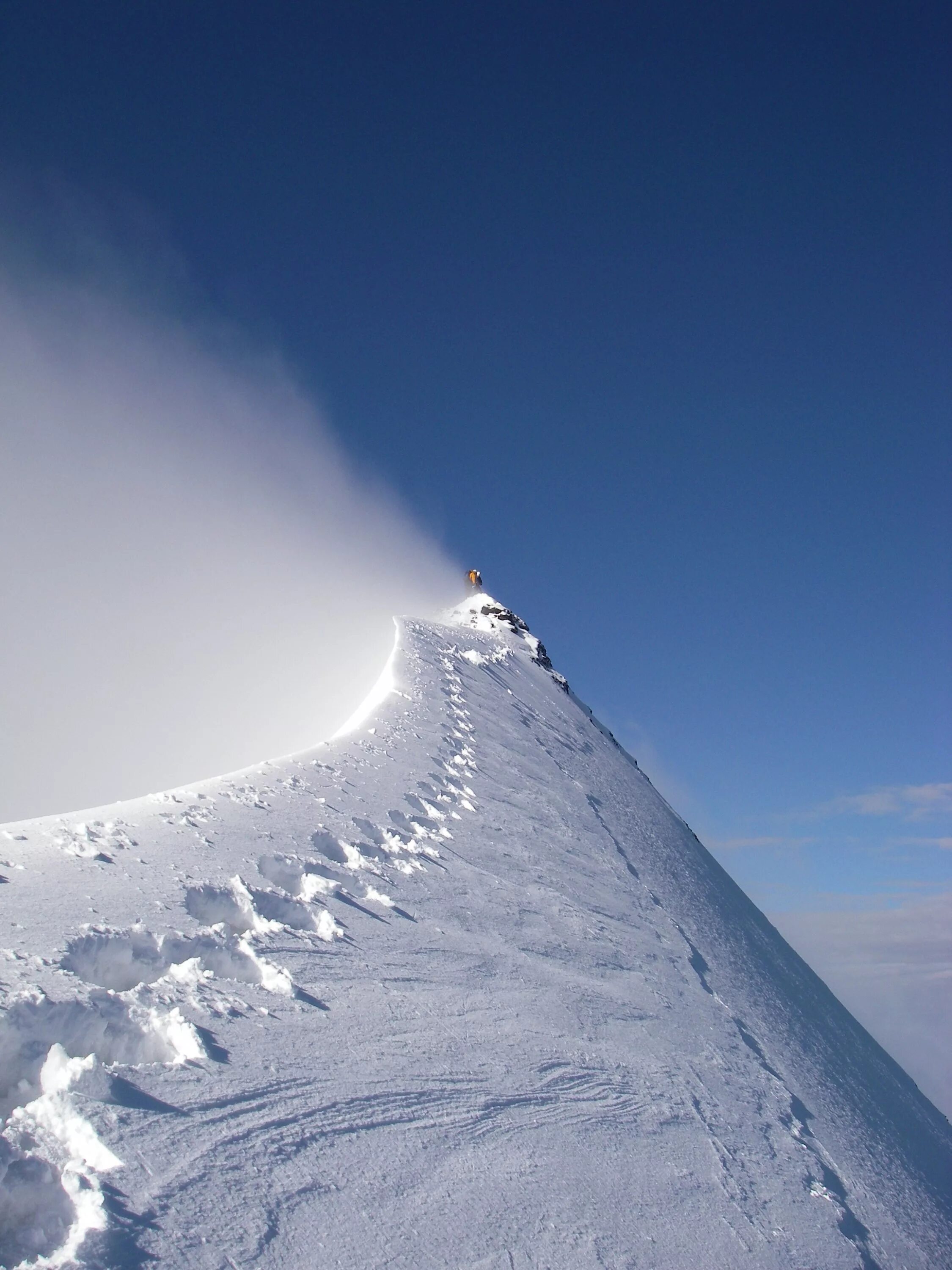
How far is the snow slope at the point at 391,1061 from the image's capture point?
4531mm

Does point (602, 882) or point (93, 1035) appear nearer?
point (93, 1035)

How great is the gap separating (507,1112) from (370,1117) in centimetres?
139

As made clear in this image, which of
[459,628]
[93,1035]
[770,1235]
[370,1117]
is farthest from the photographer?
[459,628]

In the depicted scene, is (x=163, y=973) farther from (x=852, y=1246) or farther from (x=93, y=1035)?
(x=852, y=1246)

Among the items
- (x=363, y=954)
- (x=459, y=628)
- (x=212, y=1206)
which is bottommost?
(x=212, y=1206)

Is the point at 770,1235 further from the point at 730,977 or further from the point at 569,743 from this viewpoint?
the point at 569,743

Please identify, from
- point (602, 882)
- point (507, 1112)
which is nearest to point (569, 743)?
point (602, 882)

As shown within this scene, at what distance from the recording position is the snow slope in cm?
453

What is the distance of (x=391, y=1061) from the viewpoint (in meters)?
6.35

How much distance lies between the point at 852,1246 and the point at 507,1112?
15.9 ft

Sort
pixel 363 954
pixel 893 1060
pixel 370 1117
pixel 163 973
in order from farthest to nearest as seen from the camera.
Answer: pixel 893 1060, pixel 363 954, pixel 163 973, pixel 370 1117

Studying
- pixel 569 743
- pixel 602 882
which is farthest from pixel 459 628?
pixel 602 882

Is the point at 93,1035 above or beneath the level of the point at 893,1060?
beneath

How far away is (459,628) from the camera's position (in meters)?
32.6
